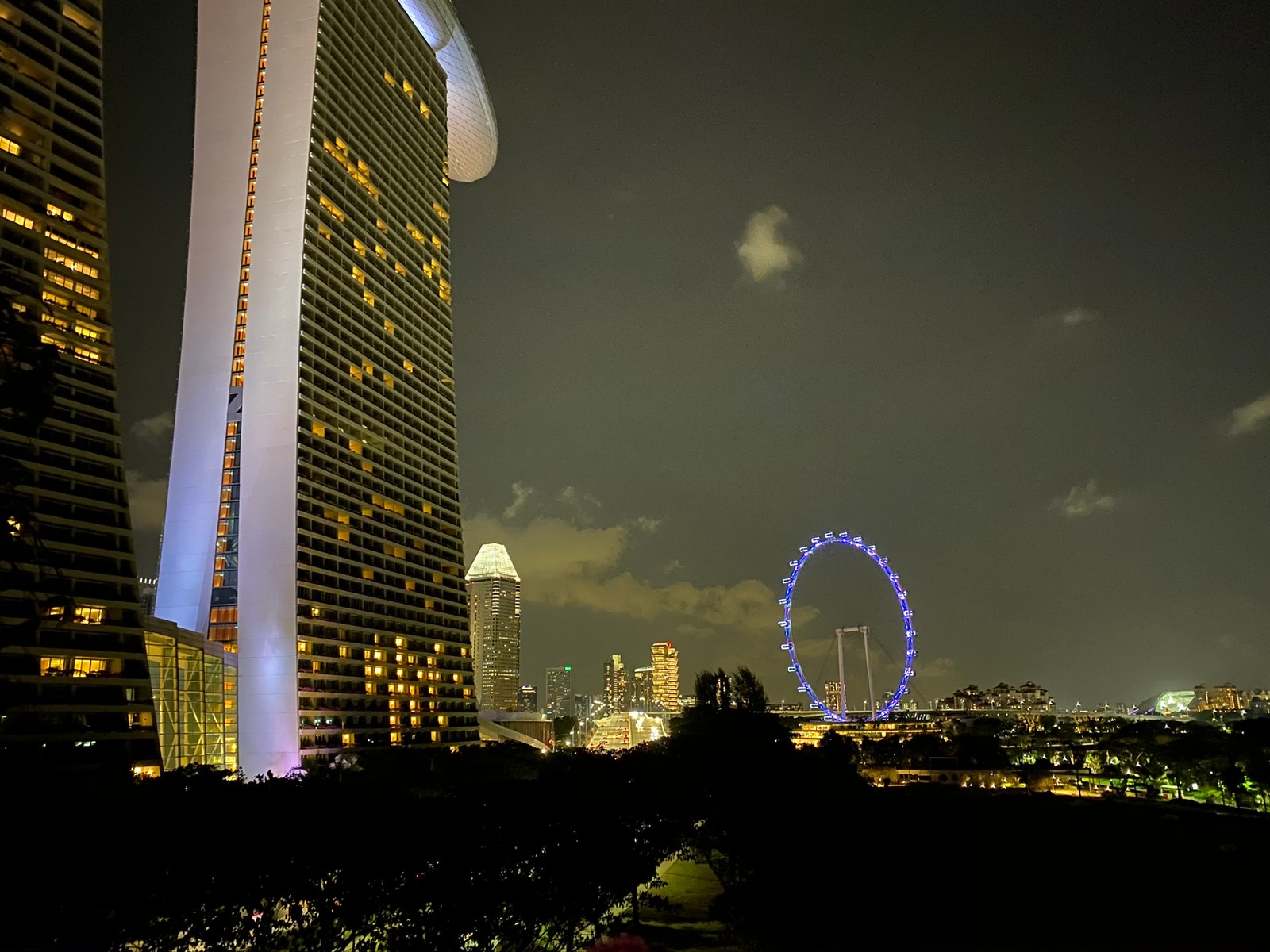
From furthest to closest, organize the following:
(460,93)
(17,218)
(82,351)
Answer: (460,93), (82,351), (17,218)

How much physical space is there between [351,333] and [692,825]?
257 ft

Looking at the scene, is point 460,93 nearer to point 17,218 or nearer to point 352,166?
point 352,166

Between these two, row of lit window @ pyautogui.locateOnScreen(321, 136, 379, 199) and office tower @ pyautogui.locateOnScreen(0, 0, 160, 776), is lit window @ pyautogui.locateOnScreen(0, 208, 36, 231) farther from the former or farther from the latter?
row of lit window @ pyautogui.locateOnScreen(321, 136, 379, 199)

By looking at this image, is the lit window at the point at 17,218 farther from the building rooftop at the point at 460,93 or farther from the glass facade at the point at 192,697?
the building rooftop at the point at 460,93

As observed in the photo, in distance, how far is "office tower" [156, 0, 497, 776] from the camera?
322 ft

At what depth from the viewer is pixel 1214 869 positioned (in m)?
73.5

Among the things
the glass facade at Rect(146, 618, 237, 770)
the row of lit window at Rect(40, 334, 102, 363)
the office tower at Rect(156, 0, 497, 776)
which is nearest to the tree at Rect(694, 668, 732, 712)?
the office tower at Rect(156, 0, 497, 776)

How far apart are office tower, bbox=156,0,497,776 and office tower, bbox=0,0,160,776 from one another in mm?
32493

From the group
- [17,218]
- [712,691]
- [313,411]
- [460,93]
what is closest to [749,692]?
[712,691]

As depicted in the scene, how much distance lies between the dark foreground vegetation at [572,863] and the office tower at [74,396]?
17930 mm

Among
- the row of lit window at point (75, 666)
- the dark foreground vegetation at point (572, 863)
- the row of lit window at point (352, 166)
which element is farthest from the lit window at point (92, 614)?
the row of lit window at point (352, 166)

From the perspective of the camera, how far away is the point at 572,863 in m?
33.1

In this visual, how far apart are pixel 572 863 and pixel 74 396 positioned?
169ft

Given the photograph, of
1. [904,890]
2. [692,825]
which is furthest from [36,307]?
[904,890]
